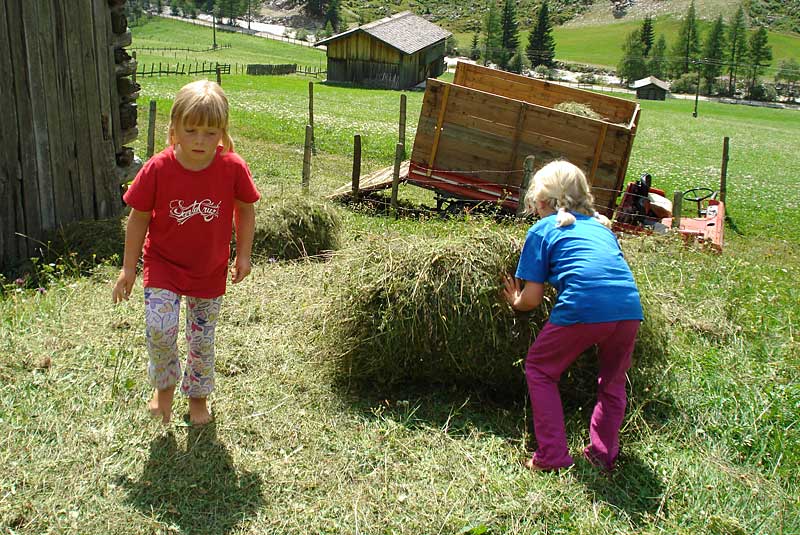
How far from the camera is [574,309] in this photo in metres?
3.66

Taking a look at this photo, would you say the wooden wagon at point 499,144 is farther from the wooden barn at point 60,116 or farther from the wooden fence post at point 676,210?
the wooden barn at point 60,116

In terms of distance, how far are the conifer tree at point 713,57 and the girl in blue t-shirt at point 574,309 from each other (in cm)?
9541

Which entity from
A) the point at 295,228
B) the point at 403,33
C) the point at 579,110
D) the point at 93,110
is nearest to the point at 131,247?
the point at 295,228

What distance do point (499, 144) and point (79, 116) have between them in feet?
18.9

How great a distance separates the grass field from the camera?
10.9 ft

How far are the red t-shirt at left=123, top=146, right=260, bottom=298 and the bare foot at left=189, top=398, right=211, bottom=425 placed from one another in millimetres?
634

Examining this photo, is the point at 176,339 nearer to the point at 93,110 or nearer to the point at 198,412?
the point at 198,412

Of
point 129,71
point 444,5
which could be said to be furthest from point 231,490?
point 444,5

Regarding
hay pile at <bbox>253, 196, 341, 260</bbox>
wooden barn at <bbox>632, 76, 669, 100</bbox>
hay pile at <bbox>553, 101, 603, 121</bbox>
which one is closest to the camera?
hay pile at <bbox>253, 196, 341, 260</bbox>

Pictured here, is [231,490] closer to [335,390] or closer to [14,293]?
[335,390]

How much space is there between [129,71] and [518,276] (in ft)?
19.0

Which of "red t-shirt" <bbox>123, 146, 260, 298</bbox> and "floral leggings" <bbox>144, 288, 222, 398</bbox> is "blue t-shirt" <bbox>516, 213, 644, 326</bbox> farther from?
"floral leggings" <bbox>144, 288, 222, 398</bbox>

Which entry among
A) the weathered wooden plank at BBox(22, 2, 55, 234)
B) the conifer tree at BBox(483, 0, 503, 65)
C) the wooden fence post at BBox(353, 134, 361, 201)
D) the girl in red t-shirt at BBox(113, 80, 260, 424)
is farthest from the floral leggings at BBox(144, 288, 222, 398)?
the conifer tree at BBox(483, 0, 503, 65)

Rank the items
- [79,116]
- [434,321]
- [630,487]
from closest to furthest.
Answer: [630,487] → [434,321] → [79,116]
